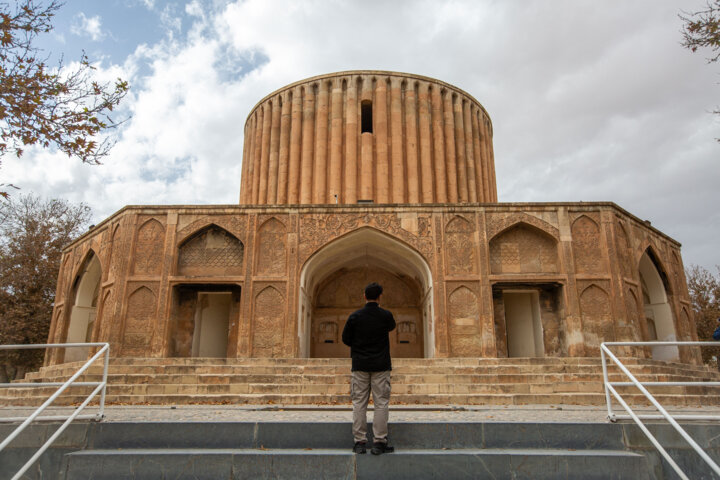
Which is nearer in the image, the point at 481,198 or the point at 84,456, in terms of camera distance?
the point at 84,456

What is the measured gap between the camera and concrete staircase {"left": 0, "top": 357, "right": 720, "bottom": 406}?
7.57m

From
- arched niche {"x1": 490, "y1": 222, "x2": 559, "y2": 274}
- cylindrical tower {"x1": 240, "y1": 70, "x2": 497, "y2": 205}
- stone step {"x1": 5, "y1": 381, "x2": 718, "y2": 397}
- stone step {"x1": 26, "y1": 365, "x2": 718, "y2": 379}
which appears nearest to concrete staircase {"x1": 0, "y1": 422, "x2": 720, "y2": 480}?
stone step {"x1": 5, "y1": 381, "x2": 718, "y2": 397}

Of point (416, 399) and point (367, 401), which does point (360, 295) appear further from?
point (367, 401)

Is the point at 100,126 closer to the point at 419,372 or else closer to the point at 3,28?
the point at 3,28

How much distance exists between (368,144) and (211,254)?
655 cm

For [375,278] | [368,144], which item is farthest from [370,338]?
[368,144]

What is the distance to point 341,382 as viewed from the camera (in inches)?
327

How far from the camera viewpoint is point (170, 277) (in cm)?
1206

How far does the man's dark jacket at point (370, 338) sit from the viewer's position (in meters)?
3.96

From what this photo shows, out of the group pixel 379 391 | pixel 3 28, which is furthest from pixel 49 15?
pixel 379 391

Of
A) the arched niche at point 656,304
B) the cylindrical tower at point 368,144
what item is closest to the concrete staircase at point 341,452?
the arched niche at point 656,304

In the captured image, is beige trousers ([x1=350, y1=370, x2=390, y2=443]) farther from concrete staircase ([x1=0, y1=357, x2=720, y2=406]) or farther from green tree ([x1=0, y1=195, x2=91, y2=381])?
green tree ([x1=0, y1=195, x2=91, y2=381])

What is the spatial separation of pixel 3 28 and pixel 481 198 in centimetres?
1427

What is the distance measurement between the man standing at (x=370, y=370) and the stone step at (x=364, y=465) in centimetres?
15
